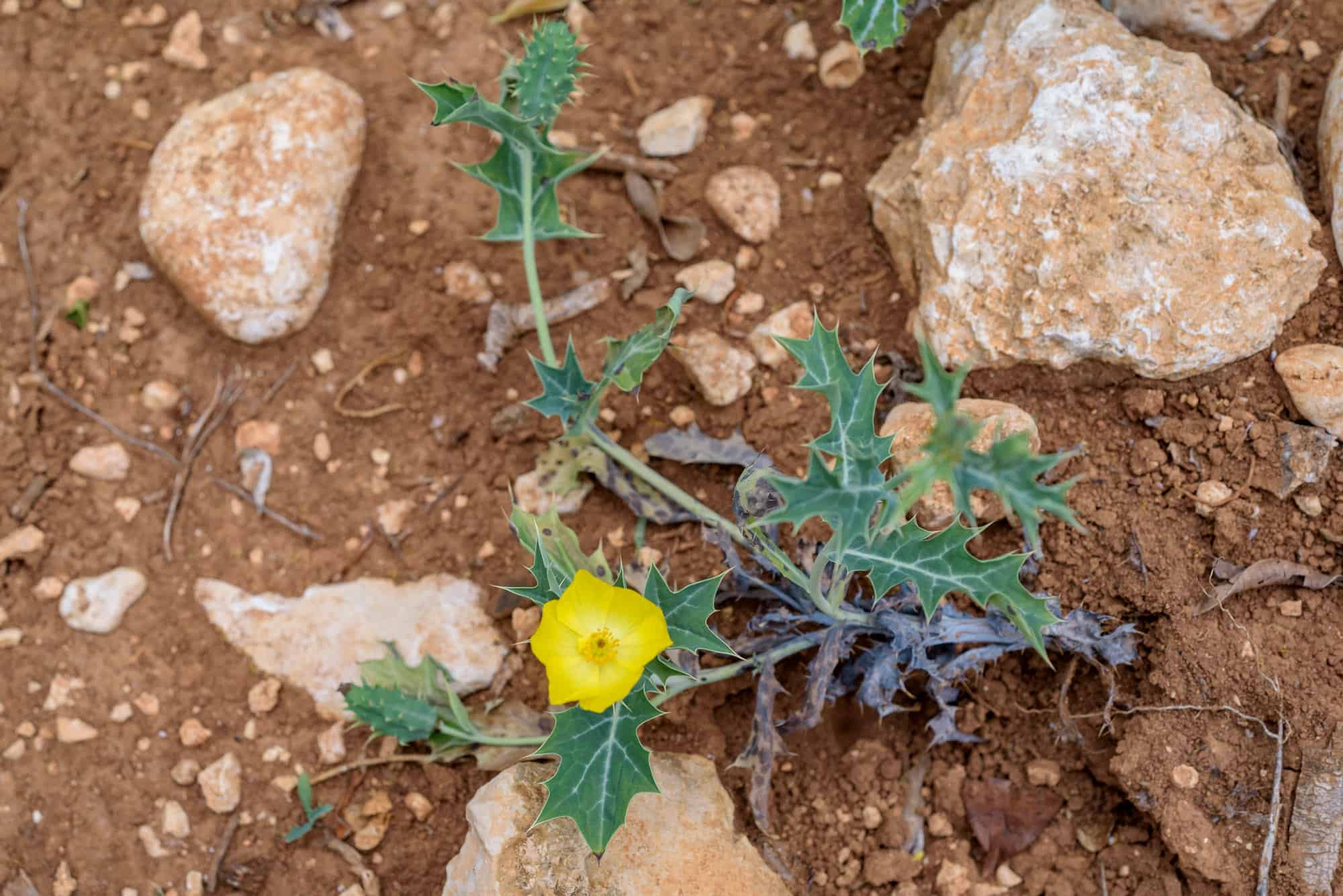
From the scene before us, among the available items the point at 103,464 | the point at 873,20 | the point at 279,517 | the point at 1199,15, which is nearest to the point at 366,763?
the point at 279,517

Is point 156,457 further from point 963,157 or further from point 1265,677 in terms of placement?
point 1265,677

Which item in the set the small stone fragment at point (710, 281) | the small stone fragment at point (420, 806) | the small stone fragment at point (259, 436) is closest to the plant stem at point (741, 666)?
the small stone fragment at point (420, 806)

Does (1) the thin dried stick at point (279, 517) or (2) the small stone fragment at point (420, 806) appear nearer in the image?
(2) the small stone fragment at point (420, 806)

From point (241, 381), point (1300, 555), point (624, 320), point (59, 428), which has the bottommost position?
point (59, 428)

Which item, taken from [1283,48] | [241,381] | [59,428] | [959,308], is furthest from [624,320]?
[1283,48]

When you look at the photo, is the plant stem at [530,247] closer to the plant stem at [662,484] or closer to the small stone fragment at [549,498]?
the plant stem at [662,484]

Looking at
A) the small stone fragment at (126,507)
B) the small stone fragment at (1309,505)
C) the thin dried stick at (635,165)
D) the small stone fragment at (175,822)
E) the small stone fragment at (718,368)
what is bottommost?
the small stone fragment at (175,822)

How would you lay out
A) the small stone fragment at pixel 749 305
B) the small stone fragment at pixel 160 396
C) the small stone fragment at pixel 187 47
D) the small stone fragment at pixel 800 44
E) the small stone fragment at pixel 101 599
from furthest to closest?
the small stone fragment at pixel 187 47
the small stone fragment at pixel 800 44
the small stone fragment at pixel 160 396
the small stone fragment at pixel 749 305
the small stone fragment at pixel 101 599

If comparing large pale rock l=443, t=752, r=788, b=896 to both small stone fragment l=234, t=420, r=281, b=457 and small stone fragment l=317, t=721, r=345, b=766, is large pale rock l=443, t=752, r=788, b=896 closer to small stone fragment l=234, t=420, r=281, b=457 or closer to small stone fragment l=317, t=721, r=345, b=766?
small stone fragment l=317, t=721, r=345, b=766
